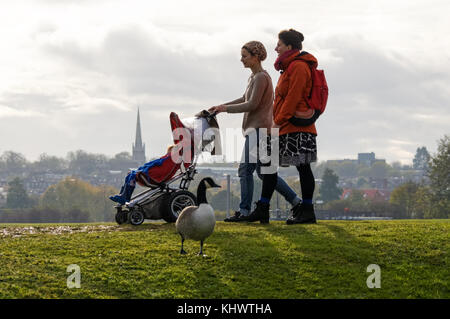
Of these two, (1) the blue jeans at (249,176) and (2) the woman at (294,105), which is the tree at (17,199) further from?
(2) the woman at (294,105)

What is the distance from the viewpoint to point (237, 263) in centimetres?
838

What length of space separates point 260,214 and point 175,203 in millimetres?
1591

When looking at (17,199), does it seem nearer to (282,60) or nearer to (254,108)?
(254,108)

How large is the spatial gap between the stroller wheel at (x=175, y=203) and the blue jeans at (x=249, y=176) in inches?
36.8

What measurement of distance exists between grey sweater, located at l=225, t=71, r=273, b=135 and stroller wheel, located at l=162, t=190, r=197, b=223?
166 cm

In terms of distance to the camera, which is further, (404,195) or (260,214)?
(404,195)

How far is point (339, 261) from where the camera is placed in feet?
28.3

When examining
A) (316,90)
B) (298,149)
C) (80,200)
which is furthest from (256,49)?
(80,200)

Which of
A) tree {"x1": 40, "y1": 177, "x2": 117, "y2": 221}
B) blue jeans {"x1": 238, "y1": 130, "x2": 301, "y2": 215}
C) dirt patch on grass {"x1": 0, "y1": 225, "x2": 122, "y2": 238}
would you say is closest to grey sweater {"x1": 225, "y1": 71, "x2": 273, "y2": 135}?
blue jeans {"x1": 238, "y1": 130, "x2": 301, "y2": 215}

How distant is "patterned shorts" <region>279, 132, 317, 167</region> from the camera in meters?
10.7

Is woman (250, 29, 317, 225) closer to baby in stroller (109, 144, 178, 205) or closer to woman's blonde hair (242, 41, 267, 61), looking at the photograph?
woman's blonde hair (242, 41, 267, 61)

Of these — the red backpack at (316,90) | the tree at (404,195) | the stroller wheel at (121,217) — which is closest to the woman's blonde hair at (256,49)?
the red backpack at (316,90)
